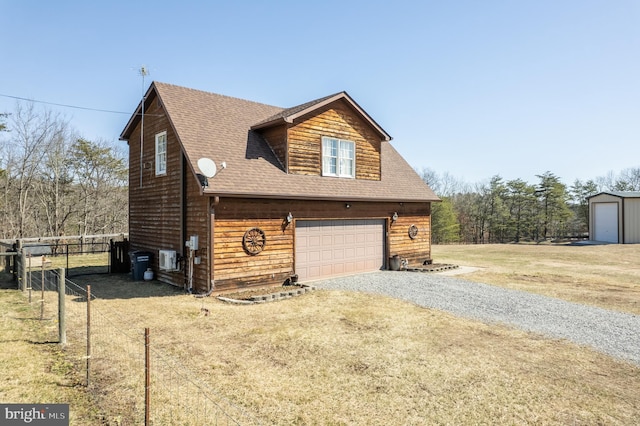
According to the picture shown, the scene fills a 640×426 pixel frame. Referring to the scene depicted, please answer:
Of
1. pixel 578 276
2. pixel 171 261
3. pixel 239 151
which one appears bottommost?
pixel 578 276

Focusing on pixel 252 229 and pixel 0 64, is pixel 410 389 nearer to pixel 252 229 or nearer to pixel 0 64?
pixel 252 229

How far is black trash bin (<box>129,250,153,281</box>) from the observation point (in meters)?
13.6

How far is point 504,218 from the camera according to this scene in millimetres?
40188

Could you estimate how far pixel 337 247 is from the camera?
47.0ft

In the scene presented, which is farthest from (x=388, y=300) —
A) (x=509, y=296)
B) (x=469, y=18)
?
(x=469, y=18)

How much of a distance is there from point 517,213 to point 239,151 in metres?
38.4

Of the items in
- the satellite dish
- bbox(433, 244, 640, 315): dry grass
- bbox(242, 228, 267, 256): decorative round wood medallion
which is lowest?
bbox(433, 244, 640, 315): dry grass

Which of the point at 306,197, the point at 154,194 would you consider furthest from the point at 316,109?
the point at 154,194

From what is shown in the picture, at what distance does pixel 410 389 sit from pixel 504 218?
132 feet

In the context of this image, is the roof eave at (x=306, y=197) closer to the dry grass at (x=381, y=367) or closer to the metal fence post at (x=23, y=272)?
the dry grass at (x=381, y=367)

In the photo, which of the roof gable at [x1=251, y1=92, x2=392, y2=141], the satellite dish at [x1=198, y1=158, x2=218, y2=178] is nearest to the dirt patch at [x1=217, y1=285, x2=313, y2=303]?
the satellite dish at [x1=198, y1=158, x2=218, y2=178]

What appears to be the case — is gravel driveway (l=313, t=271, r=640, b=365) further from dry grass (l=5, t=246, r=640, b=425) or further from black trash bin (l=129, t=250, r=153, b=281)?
black trash bin (l=129, t=250, r=153, b=281)

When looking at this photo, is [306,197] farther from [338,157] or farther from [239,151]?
[338,157]

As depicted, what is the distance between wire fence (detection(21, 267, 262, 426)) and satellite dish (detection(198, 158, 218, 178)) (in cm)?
449
